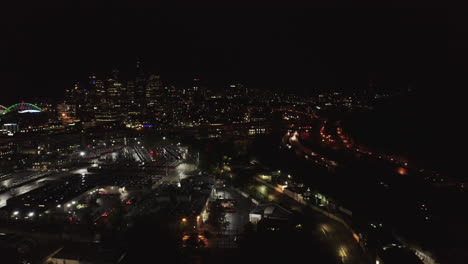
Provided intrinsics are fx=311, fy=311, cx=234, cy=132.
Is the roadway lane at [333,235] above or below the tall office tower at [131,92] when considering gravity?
below

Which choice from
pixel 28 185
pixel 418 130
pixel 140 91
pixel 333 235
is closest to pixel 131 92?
pixel 140 91

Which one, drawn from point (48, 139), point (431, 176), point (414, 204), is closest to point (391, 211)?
point (414, 204)

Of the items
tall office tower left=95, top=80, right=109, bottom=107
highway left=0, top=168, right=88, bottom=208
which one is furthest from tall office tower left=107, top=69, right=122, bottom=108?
highway left=0, top=168, right=88, bottom=208

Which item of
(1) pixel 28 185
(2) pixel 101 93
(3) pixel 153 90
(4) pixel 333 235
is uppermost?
(3) pixel 153 90

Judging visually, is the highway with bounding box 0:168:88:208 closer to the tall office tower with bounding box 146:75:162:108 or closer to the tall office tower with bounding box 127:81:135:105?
the tall office tower with bounding box 146:75:162:108

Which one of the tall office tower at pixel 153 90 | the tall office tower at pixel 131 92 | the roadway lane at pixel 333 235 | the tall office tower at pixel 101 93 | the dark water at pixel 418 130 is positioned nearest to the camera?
the roadway lane at pixel 333 235

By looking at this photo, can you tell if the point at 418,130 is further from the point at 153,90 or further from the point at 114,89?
the point at 114,89

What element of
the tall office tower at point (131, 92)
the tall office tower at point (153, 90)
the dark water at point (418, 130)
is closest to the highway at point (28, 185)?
the dark water at point (418, 130)

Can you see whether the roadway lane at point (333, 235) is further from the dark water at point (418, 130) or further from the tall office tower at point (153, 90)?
the tall office tower at point (153, 90)

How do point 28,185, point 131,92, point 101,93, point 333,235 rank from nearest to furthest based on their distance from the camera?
point 333,235
point 28,185
point 101,93
point 131,92
